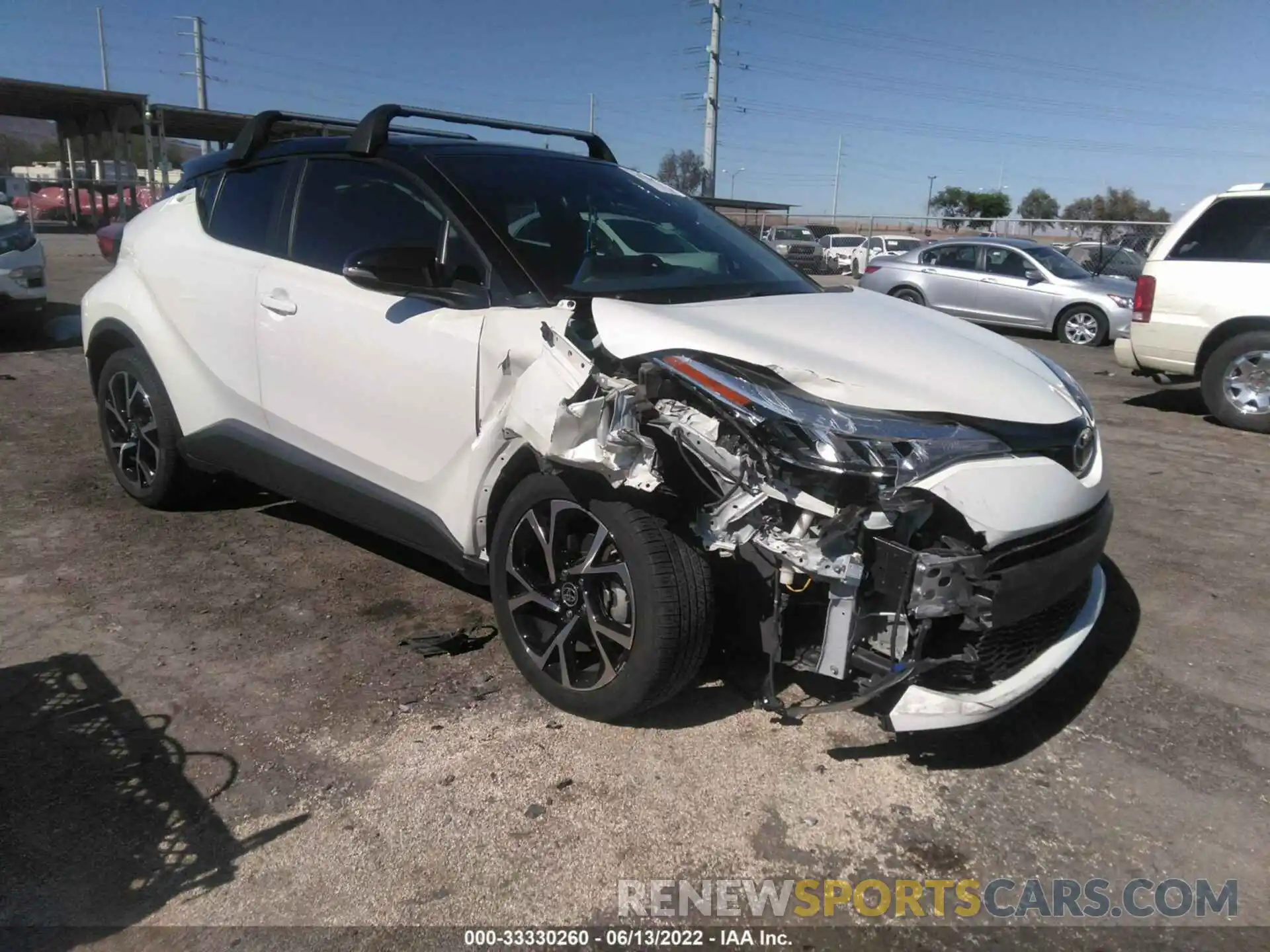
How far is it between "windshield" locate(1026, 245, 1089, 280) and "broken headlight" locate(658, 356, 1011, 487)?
42.1 ft

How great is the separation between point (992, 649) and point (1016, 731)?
59cm

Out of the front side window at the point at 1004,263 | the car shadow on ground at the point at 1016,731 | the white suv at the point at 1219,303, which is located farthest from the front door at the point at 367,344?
the front side window at the point at 1004,263

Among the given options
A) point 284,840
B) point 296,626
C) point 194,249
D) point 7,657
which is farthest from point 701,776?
point 194,249

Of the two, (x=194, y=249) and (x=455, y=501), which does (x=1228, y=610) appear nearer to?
(x=455, y=501)

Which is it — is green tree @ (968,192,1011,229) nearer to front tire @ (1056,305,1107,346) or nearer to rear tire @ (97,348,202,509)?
front tire @ (1056,305,1107,346)

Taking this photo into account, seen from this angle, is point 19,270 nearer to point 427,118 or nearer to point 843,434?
point 427,118

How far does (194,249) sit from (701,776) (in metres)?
3.28

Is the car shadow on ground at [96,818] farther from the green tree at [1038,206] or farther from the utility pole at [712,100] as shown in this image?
the green tree at [1038,206]

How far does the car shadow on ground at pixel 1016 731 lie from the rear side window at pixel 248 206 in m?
3.13

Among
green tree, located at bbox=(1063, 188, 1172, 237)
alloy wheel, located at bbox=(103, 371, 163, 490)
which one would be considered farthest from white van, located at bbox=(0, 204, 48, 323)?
green tree, located at bbox=(1063, 188, 1172, 237)

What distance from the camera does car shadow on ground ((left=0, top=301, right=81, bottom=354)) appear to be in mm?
9602

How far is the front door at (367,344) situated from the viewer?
3.18 metres

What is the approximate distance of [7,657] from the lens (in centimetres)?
333

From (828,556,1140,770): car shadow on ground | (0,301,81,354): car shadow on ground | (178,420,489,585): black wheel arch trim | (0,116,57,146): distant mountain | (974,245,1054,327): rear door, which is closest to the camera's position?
(828,556,1140,770): car shadow on ground
